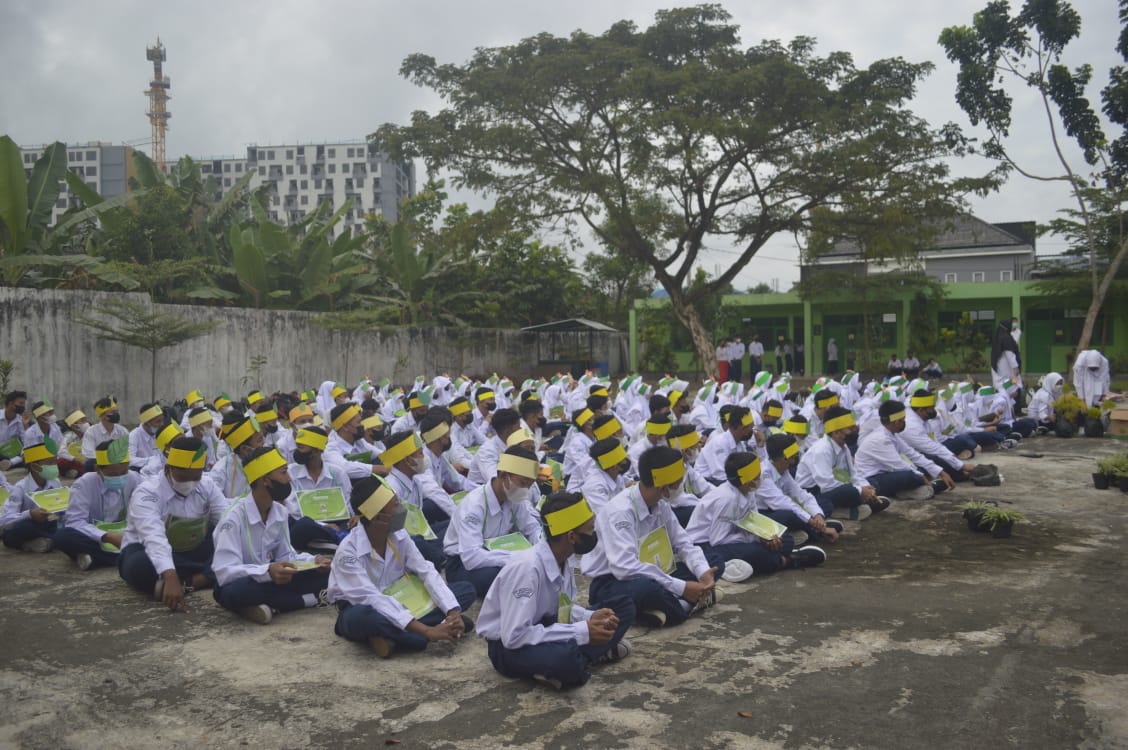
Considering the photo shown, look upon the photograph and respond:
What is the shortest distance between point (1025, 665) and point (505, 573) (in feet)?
8.74

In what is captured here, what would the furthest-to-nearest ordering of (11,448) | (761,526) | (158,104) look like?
1. (158,104)
2. (11,448)
3. (761,526)

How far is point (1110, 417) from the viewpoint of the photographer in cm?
1430

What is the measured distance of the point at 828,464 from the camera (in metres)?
8.30

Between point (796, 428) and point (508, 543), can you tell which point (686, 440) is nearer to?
point (796, 428)

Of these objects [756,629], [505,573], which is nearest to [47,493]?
[505,573]

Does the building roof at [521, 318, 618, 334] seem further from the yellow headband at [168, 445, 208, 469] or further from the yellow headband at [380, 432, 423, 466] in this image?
the yellow headband at [168, 445, 208, 469]

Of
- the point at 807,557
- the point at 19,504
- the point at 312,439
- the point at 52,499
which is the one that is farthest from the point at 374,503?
the point at 19,504

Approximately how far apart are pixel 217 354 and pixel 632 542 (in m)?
16.5

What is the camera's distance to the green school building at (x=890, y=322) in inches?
1121

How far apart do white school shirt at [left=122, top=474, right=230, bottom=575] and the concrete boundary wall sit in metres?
11.2

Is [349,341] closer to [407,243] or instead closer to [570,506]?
[407,243]

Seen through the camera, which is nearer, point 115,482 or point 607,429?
point 115,482

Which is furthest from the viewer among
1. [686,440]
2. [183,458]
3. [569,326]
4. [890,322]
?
[890,322]

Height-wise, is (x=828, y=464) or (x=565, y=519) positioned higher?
(x=565, y=519)
